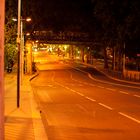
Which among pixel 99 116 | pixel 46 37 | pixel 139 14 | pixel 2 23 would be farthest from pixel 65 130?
pixel 46 37

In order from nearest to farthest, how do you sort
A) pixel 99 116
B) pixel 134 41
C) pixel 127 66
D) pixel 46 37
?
pixel 99 116 < pixel 134 41 < pixel 127 66 < pixel 46 37

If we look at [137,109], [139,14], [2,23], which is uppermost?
[139,14]

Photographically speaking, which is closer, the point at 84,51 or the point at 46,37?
the point at 46,37

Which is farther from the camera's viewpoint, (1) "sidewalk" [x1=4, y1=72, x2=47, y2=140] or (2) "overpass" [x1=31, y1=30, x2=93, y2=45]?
(2) "overpass" [x1=31, y1=30, x2=93, y2=45]

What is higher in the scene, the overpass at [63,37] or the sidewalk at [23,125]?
the overpass at [63,37]

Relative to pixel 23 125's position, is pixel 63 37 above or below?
above

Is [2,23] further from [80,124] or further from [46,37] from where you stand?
[46,37]

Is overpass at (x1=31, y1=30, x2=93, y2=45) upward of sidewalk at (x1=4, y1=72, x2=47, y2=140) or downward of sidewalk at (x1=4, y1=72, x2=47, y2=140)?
upward

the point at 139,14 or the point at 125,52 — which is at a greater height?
the point at 139,14

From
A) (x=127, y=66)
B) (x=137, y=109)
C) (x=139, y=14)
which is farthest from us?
(x=127, y=66)

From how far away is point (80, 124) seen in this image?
15.3 m

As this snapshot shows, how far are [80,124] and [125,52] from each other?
4631 centimetres

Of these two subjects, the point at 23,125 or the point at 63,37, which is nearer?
the point at 23,125

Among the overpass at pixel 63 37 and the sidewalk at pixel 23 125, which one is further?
the overpass at pixel 63 37
